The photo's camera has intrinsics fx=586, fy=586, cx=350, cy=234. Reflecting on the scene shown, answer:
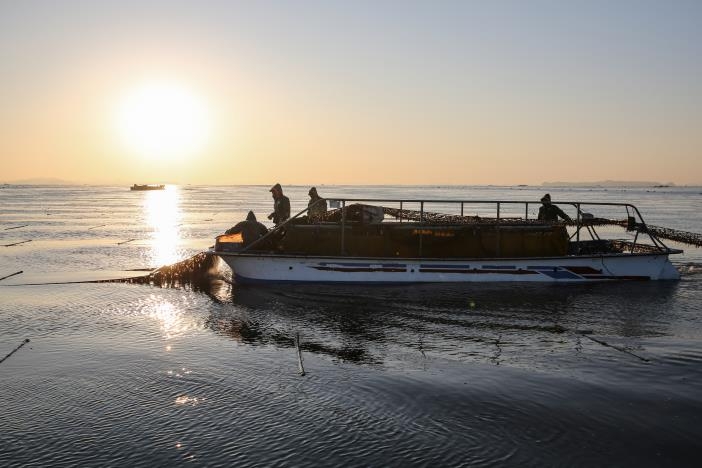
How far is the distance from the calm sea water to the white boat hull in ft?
4.05

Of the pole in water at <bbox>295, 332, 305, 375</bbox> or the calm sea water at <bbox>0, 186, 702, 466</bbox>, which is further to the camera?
the pole in water at <bbox>295, 332, 305, 375</bbox>

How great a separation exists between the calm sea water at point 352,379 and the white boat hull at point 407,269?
123cm

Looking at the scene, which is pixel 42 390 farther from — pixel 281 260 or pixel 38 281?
pixel 38 281

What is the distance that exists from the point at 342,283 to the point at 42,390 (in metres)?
9.38

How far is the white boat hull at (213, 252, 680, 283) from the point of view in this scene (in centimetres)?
1593

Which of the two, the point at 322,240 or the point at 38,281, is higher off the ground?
the point at 322,240

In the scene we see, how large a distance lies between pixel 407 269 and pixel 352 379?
8.18 metres

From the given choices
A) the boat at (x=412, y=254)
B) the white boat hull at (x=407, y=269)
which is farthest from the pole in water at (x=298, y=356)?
the boat at (x=412, y=254)

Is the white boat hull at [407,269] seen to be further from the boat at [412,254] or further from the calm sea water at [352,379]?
the calm sea water at [352,379]

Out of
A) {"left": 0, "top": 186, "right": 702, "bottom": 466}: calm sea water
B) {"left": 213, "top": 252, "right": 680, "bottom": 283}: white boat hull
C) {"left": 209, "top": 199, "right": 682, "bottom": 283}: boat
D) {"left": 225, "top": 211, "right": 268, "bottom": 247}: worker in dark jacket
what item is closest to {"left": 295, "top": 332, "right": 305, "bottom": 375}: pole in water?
{"left": 0, "top": 186, "right": 702, "bottom": 466}: calm sea water

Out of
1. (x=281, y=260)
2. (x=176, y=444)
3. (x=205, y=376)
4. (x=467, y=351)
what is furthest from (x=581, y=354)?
(x=281, y=260)

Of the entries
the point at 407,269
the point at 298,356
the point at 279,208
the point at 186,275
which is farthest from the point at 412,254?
the point at 298,356

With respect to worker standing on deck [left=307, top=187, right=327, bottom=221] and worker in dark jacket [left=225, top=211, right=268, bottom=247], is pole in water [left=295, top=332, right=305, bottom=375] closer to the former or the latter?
worker in dark jacket [left=225, top=211, right=268, bottom=247]

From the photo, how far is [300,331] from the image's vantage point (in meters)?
11.0
